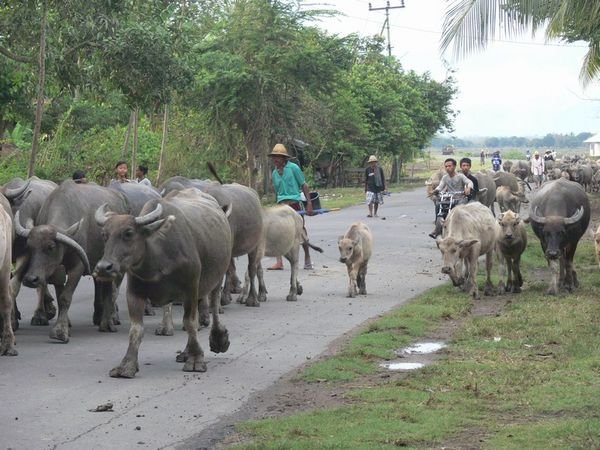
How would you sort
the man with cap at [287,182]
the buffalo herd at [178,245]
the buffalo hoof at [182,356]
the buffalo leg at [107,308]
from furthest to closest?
the man with cap at [287,182], the buffalo leg at [107,308], the buffalo hoof at [182,356], the buffalo herd at [178,245]

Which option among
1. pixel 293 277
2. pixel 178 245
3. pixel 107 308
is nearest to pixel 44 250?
pixel 107 308

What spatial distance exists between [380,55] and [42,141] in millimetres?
40145

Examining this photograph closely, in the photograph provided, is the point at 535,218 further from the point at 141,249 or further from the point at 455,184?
the point at 141,249

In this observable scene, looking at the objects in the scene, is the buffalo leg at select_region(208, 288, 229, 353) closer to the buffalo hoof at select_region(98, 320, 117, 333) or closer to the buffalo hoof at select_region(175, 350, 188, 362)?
the buffalo hoof at select_region(175, 350, 188, 362)

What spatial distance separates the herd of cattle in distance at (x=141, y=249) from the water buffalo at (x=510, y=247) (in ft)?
6.48

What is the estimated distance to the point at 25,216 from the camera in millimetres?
13703

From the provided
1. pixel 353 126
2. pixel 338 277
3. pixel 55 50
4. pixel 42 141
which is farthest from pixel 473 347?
pixel 353 126

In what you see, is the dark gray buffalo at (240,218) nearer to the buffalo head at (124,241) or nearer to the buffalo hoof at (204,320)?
the buffalo hoof at (204,320)

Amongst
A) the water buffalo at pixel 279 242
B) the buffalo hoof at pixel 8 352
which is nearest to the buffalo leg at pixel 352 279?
the water buffalo at pixel 279 242

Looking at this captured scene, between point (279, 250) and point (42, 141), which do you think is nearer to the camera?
point (279, 250)

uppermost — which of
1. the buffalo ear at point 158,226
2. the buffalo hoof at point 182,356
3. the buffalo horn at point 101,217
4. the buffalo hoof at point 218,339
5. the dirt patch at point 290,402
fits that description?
the buffalo horn at point 101,217

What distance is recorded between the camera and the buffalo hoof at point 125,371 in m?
10.2

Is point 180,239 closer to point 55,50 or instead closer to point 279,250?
point 279,250

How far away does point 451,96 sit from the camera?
233 ft
